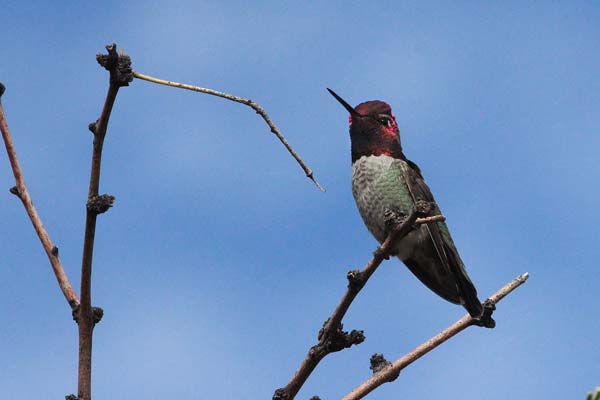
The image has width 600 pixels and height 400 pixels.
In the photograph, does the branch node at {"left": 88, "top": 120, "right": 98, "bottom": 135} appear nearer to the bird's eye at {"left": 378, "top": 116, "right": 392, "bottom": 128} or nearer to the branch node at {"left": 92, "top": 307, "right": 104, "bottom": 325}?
the branch node at {"left": 92, "top": 307, "right": 104, "bottom": 325}

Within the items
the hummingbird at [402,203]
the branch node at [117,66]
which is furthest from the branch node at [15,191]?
the hummingbird at [402,203]

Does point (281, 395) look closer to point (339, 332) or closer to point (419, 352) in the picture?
point (339, 332)

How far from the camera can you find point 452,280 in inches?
287

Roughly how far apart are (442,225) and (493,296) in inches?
179

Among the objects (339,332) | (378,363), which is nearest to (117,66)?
(339,332)

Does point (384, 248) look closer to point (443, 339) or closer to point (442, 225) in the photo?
point (443, 339)

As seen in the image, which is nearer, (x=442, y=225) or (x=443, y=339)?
(x=443, y=339)

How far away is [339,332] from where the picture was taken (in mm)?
3232

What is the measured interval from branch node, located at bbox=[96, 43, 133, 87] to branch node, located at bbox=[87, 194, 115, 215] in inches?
14.0

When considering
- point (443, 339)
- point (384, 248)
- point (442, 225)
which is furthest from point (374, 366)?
point (442, 225)

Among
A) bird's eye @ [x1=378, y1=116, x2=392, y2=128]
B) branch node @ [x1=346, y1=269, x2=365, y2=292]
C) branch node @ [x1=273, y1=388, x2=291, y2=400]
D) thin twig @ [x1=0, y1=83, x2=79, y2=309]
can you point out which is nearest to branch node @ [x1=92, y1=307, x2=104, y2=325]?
thin twig @ [x1=0, y1=83, x2=79, y2=309]

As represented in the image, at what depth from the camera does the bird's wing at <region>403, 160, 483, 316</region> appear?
6895 millimetres

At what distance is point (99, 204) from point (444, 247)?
18.0 ft

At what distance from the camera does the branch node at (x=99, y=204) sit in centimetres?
235
